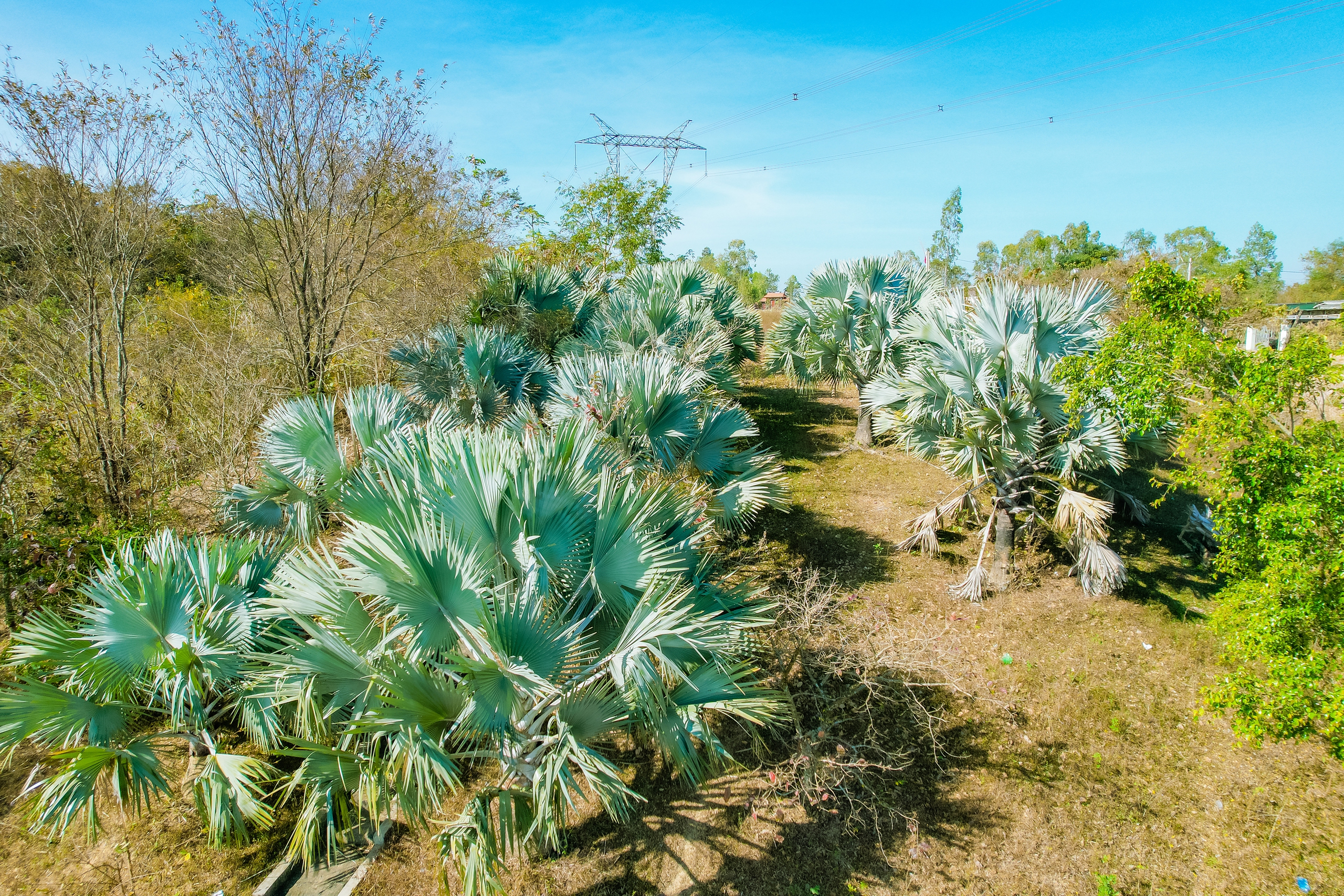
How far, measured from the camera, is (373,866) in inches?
159

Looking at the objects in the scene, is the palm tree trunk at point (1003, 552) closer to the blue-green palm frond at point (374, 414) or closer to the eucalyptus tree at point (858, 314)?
the eucalyptus tree at point (858, 314)

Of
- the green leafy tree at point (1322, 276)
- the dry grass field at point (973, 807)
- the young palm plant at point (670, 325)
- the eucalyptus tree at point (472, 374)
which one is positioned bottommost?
the dry grass field at point (973, 807)

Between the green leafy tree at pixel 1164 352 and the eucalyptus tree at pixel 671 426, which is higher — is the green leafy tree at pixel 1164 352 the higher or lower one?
the higher one

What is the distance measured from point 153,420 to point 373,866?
737 centimetres

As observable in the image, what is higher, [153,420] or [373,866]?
[153,420]

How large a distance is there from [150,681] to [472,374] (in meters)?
5.07

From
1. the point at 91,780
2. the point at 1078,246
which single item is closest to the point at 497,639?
the point at 91,780

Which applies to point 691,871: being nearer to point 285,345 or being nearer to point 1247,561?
point 1247,561

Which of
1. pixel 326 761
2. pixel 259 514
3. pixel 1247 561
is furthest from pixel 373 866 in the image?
pixel 1247 561

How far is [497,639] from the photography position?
2957mm

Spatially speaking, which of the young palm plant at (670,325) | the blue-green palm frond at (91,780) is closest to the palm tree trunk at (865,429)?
the young palm plant at (670,325)

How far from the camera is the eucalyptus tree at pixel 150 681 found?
332 cm

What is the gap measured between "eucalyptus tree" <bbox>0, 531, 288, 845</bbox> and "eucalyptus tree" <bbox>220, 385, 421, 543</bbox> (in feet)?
3.57

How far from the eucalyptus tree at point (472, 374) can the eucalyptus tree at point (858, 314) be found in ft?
19.6
